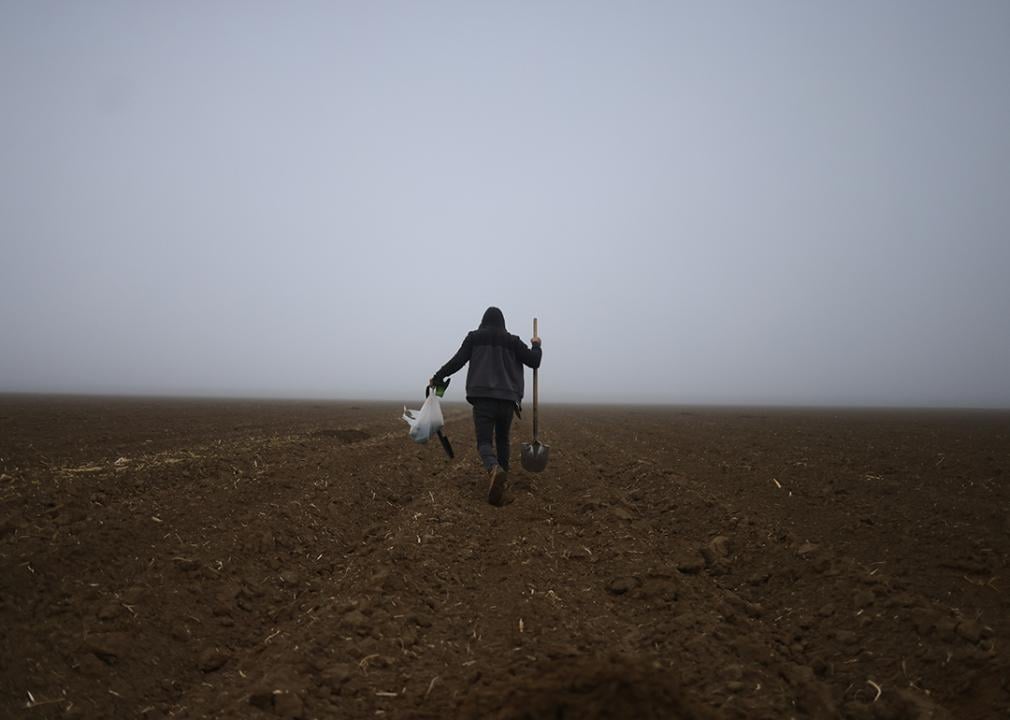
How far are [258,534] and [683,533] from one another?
4.68 metres

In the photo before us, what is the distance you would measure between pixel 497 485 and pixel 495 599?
257 cm

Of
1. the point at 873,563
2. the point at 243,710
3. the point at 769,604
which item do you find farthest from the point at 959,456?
the point at 243,710

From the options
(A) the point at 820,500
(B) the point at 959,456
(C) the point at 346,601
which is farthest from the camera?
(B) the point at 959,456

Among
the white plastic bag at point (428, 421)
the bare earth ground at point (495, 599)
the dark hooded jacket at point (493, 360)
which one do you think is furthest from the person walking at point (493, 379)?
the white plastic bag at point (428, 421)

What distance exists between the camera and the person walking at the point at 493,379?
6766 mm

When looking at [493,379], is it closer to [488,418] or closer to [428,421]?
[488,418]

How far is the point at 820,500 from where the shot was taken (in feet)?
23.1

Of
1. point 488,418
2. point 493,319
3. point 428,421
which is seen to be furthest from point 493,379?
point 428,421

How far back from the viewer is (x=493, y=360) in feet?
22.6

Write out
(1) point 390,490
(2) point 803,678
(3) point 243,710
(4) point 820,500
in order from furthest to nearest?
1. (1) point 390,490
2. (4) point 820,500
3. (2) point 803,678
4. (3) point 243,710

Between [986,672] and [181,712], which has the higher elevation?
[986,672]

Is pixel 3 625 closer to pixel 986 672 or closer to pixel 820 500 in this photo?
pixel 986 672

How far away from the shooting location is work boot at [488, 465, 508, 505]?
21.5 feet

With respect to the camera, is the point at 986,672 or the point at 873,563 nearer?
the point at 986,672
